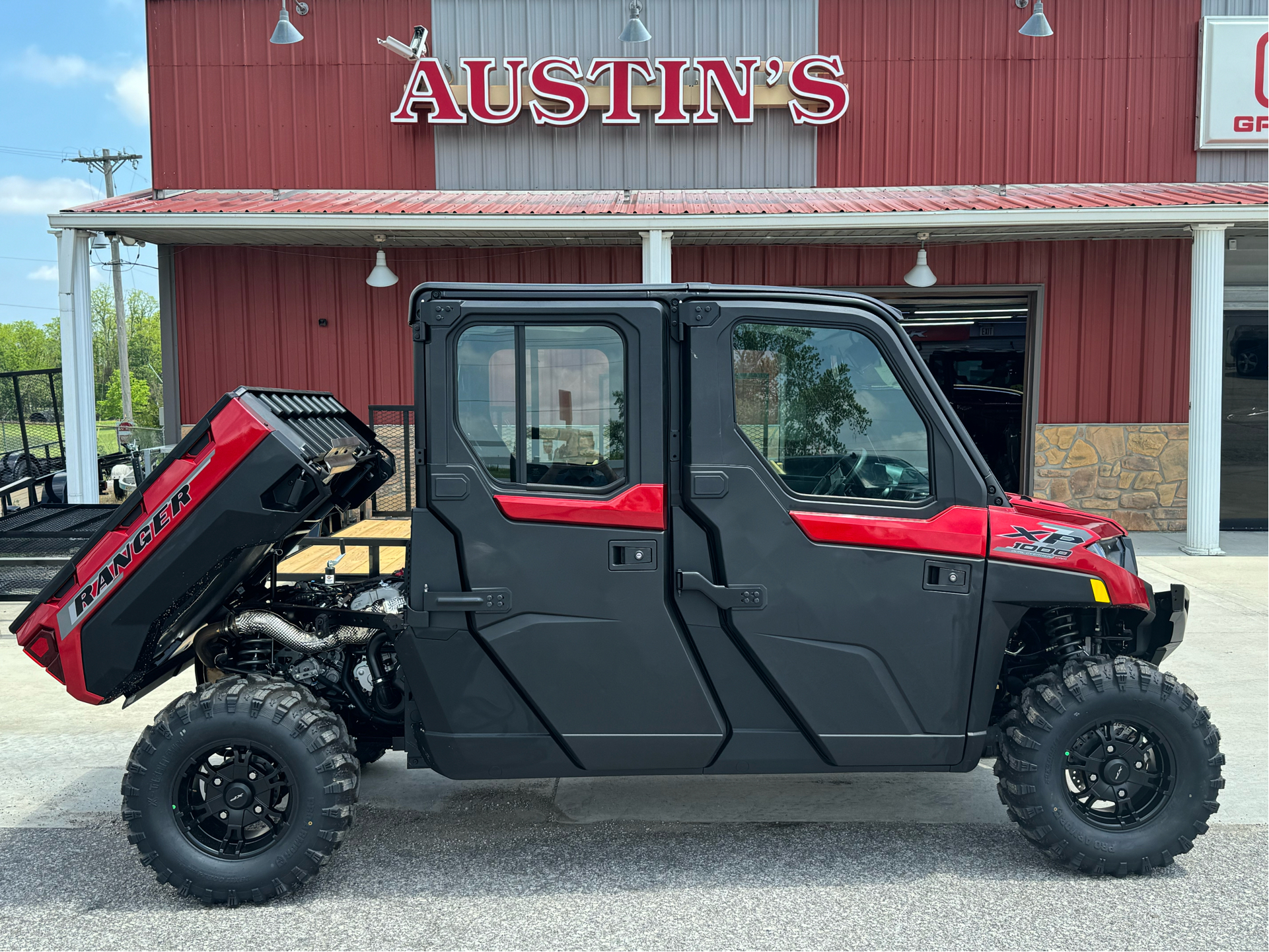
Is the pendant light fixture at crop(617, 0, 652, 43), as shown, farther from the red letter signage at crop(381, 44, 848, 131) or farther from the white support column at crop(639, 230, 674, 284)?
the white support column at crop(639, 230, 674, 284)

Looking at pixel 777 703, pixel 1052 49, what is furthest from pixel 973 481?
pixel 1052 49

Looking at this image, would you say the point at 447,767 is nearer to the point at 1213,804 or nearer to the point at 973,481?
the point at 973,481

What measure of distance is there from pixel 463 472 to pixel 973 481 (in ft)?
6.15

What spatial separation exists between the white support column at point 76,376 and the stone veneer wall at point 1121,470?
11080 mm

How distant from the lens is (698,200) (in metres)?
11.5

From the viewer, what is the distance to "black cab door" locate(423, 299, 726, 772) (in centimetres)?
349

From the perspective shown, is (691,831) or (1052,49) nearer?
(691,831)

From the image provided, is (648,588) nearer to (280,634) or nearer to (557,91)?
(280,634)

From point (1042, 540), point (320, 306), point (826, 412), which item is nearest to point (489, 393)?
point (826, 412)

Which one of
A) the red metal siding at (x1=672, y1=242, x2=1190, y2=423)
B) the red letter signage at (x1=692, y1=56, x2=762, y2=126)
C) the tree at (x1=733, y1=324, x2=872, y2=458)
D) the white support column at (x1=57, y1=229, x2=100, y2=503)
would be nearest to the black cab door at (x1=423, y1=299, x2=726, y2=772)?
the tree at (x1=733, y1=324, x2=872, y2=458)

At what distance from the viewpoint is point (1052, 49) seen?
12.1 meters

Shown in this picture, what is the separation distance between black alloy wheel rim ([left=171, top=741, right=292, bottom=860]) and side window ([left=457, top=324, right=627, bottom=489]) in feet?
4.62

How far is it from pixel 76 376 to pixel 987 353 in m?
10.7

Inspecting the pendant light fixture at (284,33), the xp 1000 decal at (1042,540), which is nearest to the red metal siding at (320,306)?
the pendant light fixture at (284,33)
